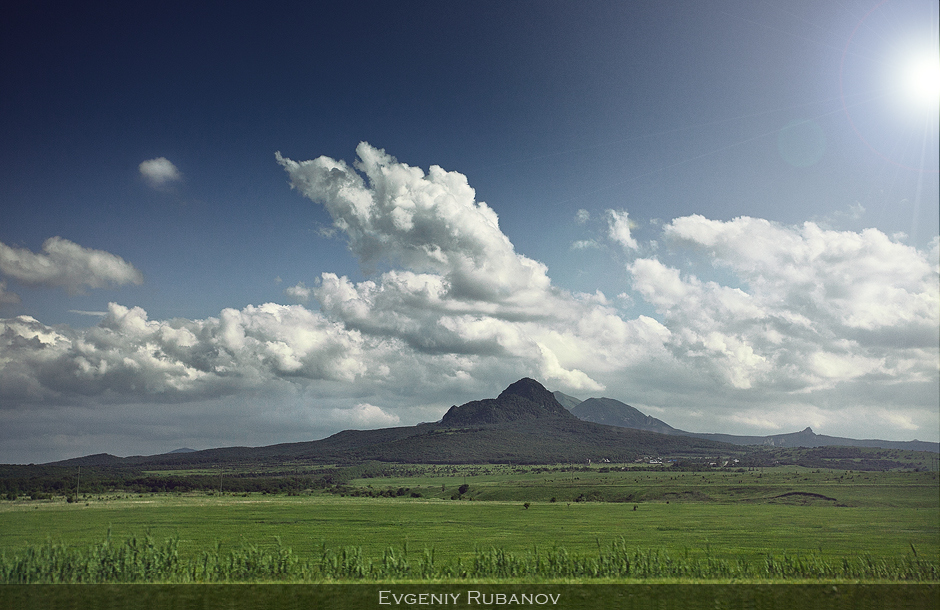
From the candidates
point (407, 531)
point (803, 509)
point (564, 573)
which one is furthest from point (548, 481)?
point (564, 573)

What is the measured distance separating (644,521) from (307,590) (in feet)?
269

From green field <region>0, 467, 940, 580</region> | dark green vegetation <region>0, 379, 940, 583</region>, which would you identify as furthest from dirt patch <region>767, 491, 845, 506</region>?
dark green vegetation <region>0, 379, 940, 583</region>

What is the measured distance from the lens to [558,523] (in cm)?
9356

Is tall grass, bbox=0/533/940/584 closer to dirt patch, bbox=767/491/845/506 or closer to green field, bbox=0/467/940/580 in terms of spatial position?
green field, bbox=0/467/940/580

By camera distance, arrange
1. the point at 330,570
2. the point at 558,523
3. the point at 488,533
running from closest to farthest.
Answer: the point at 330,570 < the point at 488,533 < the point at 558,523

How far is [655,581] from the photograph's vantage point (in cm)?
3073

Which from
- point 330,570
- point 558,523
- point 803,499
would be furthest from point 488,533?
point 803,499

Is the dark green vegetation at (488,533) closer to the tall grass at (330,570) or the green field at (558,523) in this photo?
the tall grass at (330,570)

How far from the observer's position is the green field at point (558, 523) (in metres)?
63.9

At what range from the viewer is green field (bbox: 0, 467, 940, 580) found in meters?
63.9

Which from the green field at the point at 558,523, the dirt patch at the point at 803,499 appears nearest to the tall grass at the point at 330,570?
the green field at the point at 558,523

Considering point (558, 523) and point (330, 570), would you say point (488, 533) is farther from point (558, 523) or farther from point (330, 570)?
point (330, 570)

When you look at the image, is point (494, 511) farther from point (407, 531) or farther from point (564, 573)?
point (564, 573)

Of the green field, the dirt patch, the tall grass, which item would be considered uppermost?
the tall grass
